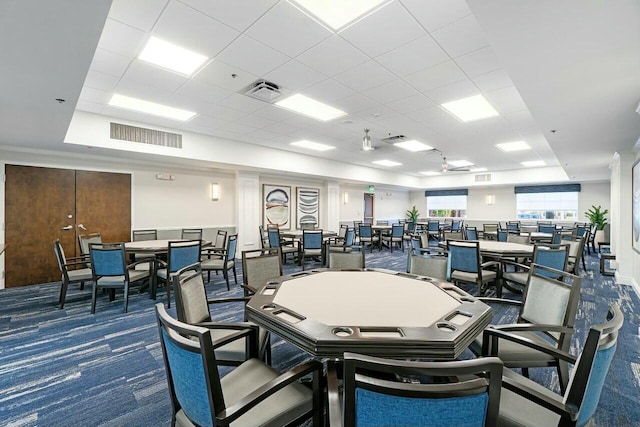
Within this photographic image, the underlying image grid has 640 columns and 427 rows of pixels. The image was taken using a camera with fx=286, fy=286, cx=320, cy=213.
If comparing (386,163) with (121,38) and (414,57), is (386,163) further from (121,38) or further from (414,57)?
(121,38)

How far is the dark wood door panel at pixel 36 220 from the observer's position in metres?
4.84

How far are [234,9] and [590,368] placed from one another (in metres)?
2.93

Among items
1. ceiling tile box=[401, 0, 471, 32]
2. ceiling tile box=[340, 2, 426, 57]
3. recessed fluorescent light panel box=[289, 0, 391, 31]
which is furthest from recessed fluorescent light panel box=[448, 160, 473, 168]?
recessed fluorescent light panel box=[289, 0, 391, 31]

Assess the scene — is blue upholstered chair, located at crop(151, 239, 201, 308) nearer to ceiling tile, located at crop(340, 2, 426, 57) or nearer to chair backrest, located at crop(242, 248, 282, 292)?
chair backrest, located at crop(242, 248, 282, 292)

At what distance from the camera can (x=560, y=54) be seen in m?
2.04

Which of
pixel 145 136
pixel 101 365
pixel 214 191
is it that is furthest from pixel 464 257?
pixel 214 191

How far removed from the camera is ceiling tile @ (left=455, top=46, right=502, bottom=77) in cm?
285

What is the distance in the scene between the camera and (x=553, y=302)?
181 cm

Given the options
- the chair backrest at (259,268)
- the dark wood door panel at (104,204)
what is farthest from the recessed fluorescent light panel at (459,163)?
the dark wood door panel at (104,204)

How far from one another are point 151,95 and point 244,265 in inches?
115

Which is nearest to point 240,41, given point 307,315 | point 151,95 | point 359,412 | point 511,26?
point 151,95

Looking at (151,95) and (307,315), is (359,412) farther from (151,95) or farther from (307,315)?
(151,95)

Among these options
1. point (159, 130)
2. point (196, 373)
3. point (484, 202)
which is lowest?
point (196, 373)

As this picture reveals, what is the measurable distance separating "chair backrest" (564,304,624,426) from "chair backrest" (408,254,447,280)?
1598 mm
